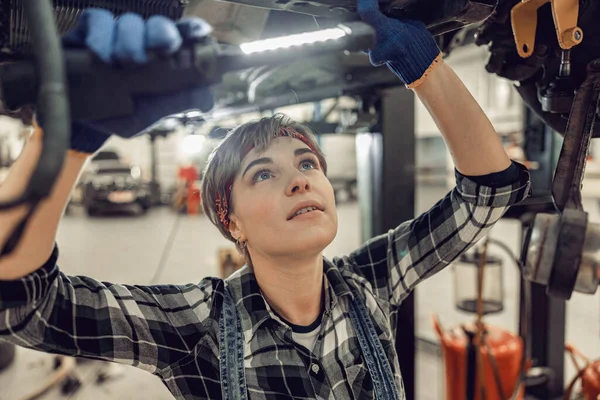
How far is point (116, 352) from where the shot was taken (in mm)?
854

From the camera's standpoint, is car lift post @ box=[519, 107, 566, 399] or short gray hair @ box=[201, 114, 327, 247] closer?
short gray hair @ box=[201, 114, 327, 247]

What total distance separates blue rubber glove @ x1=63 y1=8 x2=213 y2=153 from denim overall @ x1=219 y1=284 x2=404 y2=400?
0.53 m

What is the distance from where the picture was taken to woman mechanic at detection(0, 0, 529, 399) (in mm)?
718

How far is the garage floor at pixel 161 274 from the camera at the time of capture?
8.65 ft

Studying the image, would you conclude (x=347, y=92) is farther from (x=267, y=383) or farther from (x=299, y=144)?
(x=267, y=383)

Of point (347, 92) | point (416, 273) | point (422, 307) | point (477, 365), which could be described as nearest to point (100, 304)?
point (416, 273)

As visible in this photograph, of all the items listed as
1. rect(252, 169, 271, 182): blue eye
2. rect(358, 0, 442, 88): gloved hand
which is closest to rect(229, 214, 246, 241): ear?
rect(252, 169, 271, 182): blue eye

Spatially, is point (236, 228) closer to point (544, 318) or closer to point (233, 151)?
point (233, 151)

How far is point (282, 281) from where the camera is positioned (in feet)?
3.42

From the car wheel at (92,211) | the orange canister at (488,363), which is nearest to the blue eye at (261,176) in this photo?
the orange canister at (488,363)

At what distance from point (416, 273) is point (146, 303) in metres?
0.63

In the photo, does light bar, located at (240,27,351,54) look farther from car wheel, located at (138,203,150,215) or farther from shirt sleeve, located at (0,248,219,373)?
car wheel, located at (138,203,150,215)

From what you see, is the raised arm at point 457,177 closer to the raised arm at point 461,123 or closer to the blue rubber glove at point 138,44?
the raised arm at point 461,123

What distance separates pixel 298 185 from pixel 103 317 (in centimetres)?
45
